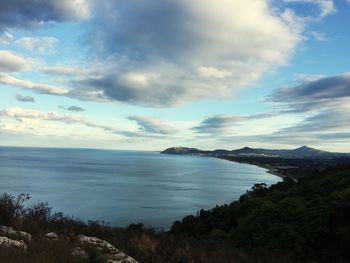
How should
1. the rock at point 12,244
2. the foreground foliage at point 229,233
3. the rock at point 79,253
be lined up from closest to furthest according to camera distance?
the rock at point 12,244 → the rock at point 79,253 → the foreground foliage at point 229,233

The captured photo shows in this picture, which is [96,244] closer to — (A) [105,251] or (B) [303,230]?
(A) [105,251]

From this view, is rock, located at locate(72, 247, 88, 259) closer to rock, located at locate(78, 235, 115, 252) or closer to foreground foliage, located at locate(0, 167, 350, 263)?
foreground foliage, located at locate(0, 167, 350, 263)

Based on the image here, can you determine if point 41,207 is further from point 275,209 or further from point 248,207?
point 248,207

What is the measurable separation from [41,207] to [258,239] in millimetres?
17197

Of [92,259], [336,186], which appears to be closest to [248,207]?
[336,186]

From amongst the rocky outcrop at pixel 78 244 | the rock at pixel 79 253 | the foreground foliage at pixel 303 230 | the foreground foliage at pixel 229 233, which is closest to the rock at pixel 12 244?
the rocky outcrop at pixel 78 244

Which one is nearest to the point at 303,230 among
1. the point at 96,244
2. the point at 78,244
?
the point at 96,244

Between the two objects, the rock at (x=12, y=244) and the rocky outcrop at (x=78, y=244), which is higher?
the rock at (x=12, y=244)

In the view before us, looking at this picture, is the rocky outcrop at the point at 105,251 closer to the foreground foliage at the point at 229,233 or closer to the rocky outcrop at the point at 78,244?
the rocky outcrop at the point at 78,244

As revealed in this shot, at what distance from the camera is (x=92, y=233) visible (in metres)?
11.9

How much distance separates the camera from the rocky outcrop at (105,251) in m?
8.47

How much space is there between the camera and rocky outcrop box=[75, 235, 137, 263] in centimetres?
847

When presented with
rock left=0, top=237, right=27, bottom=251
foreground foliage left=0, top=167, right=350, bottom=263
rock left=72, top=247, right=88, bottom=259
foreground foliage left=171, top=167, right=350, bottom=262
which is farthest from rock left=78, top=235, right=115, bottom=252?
foreground foliage left=171, top=167, right=350, bottom=262

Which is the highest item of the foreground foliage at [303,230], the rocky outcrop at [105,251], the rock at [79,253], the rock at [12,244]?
the rock at [12,244]
